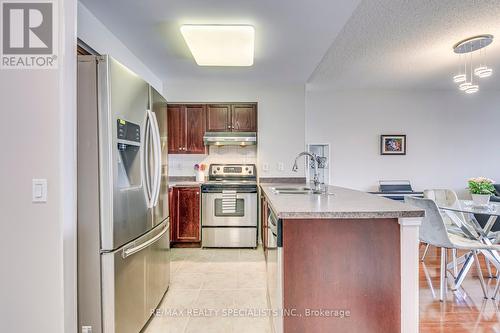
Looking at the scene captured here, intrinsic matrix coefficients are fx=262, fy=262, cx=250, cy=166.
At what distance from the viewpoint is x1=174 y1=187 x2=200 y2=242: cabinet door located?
12.3 feet

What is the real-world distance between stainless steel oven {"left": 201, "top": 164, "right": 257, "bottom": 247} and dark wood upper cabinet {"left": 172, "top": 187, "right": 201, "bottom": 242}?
0.09m

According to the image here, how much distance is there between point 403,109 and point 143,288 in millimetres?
5123

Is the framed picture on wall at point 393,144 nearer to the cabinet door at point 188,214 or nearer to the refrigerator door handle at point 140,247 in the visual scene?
the cabinet door at point 188,214

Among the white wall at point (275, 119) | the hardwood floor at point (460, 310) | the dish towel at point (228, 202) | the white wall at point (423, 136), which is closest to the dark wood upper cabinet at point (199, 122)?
the white wall at point (275, 119)

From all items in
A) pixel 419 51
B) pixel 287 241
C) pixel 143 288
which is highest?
pixel 419 51

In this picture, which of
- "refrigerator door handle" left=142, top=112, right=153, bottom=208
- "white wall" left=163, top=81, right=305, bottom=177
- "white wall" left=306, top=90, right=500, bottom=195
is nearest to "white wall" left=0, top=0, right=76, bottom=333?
"refrigerator door handle" left=142, top=112, right=153, bottom=208

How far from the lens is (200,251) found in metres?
3.69

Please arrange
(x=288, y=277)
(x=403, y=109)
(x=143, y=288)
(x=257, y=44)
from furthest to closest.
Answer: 1. (x=403, y=109)
2. (x=257, y=44)
3. (x=143, y=288)
4. (x=288, y=277)

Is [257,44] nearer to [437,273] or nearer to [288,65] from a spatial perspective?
[288,65]

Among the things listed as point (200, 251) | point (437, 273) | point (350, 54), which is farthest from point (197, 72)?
point (437, 273)

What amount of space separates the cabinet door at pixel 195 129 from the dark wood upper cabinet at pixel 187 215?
0.67 meters

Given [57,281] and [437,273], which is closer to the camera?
[57,281]

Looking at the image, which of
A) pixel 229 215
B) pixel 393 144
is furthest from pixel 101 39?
pixel 393 144

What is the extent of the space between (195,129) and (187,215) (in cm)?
132
